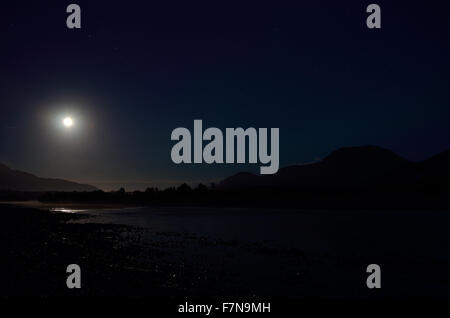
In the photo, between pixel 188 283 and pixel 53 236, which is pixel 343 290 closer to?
pixel 188 283

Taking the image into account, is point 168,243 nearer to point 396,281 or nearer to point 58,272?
point 58,272

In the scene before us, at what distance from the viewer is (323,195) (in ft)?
542

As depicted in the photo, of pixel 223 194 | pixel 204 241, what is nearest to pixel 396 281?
pixel 204 241

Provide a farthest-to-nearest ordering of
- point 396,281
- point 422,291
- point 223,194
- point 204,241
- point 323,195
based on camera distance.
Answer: point 223,194, point 323,195, point 204,241, point 396,281, point 422,291

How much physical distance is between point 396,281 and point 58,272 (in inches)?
698

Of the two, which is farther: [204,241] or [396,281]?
[204,241]

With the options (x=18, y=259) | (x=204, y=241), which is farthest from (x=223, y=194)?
(x=18, y=259)

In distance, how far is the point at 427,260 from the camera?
26625mm

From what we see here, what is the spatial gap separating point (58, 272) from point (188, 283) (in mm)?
6558
